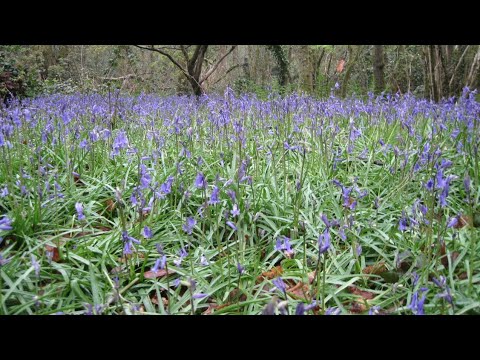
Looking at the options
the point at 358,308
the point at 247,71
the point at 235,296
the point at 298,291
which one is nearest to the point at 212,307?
the point at 235,296

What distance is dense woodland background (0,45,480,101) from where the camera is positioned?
6.31 meters

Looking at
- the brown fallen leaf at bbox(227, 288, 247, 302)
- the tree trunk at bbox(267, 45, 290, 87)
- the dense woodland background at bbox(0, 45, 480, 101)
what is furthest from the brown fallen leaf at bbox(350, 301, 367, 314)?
the tree trunk at bbox(267, 45, 290, 87)

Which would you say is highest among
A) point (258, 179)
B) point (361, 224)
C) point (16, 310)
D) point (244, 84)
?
point (244, 84)

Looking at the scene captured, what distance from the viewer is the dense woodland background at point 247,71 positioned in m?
6.31

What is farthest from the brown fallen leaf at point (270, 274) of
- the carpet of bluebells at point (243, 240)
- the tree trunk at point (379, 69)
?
the tree trunk at point (379, 69)

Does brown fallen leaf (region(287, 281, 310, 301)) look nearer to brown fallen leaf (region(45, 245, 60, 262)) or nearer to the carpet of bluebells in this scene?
the carpet of bluebells

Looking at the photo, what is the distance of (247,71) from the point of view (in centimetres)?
1350

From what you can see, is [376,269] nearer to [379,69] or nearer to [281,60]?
[379,69]

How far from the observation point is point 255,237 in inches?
86.3

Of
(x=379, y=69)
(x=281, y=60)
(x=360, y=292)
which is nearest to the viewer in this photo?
(x=360, y=292)

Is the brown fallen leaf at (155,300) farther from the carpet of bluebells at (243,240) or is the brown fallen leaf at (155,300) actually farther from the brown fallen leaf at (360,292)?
the brown fallen leaf at (360,292)
